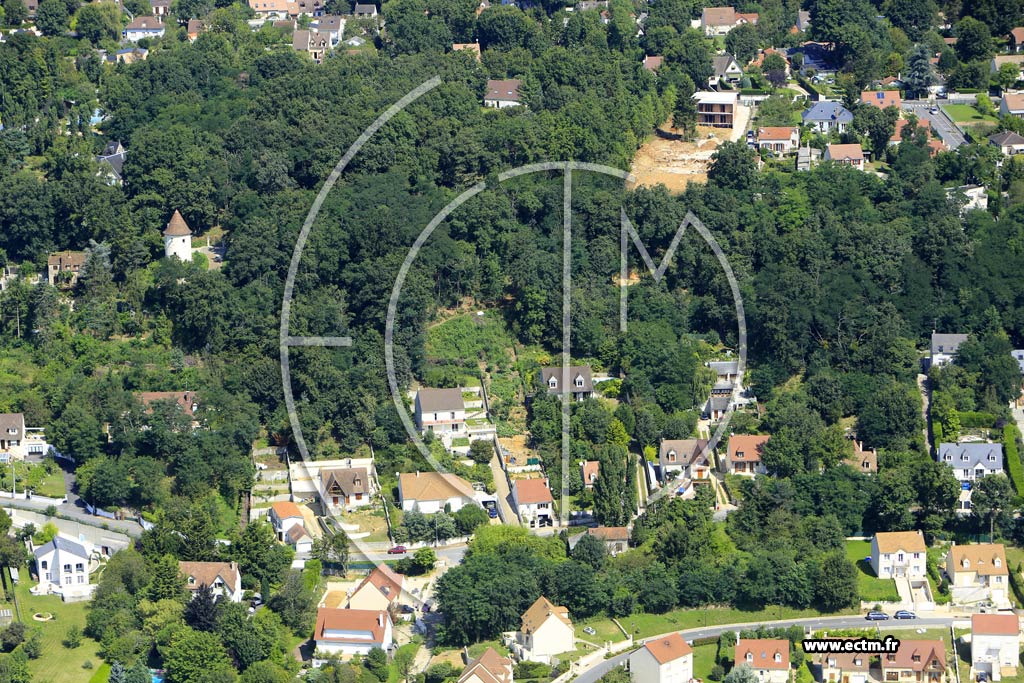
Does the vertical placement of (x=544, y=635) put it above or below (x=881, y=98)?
below

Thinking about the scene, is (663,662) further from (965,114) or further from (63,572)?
(965,114)

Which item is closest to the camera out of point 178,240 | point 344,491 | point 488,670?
point 488,670

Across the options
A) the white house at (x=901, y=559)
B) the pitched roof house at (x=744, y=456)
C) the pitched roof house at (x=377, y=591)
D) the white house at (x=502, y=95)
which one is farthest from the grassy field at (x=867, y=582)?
the white house at (x=502, y=95)

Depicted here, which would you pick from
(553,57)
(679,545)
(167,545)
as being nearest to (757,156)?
(553,57)

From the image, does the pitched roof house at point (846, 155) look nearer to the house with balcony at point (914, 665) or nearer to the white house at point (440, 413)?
the white house at point (440, 413)

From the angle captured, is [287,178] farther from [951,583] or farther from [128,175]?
[951,583]

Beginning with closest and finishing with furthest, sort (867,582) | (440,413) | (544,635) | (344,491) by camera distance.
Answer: (544,635) < (867,582) < (344,491) < (440,413)

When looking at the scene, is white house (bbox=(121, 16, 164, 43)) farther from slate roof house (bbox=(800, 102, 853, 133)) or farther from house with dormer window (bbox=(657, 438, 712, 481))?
house with dormer window (bbox=(657, 438, 712, 481))

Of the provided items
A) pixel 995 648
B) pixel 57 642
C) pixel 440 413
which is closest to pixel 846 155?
pixel 440 413
